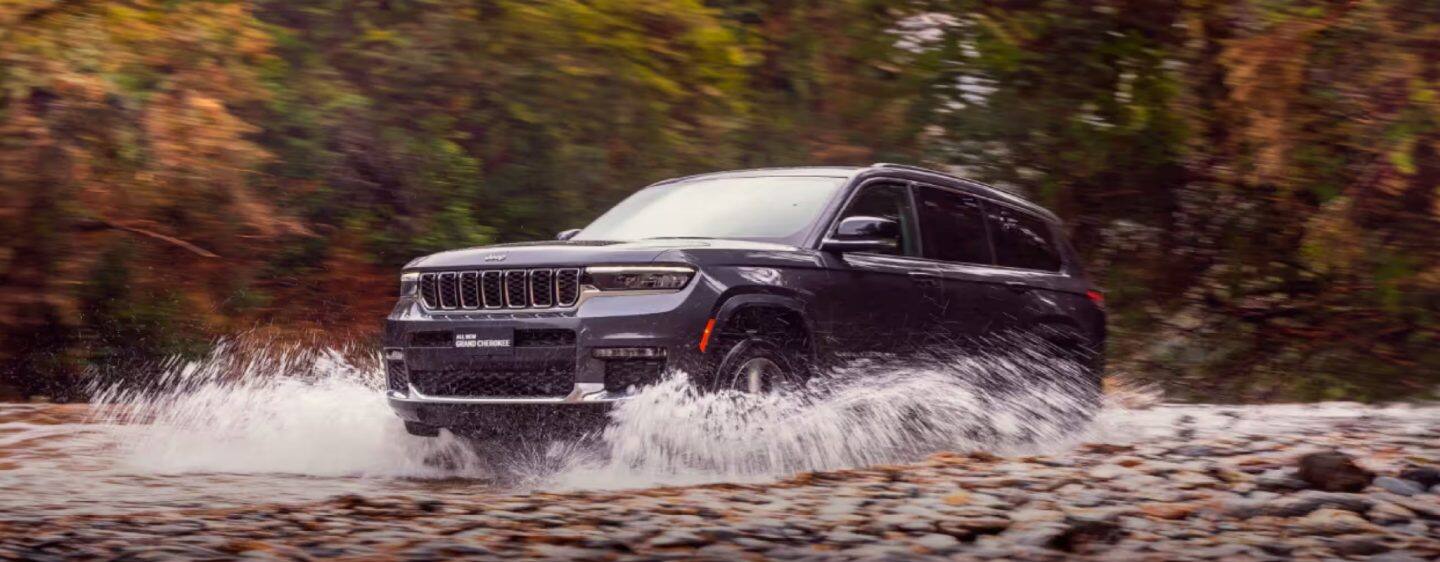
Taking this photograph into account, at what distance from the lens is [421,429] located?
914cm

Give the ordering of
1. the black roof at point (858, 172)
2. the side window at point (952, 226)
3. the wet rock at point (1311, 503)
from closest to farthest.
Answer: the wet rock at point (1311, 503), the black roof at point (858, 172), the side window at point (952, 226)

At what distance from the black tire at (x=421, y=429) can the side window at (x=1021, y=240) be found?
11.5 ft

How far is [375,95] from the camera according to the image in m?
17.9

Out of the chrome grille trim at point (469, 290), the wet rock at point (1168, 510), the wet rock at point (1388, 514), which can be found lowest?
the wet rock at point (1168, 510)

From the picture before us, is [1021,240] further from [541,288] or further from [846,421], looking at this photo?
[541,288]

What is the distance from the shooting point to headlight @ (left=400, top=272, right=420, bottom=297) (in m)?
9.23

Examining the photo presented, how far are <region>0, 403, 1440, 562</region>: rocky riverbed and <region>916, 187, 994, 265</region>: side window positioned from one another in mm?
1130

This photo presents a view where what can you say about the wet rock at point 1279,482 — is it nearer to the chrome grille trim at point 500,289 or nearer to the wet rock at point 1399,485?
the wet rock at point 1399,485

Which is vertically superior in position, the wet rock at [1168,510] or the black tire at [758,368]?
the black tire at [758,368]

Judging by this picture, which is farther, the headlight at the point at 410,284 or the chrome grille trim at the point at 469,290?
the headlight at the point at 410,284

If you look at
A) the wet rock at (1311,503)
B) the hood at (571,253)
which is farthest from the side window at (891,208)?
the wet rock at (1311,503)

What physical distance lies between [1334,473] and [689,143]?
34.6 feet

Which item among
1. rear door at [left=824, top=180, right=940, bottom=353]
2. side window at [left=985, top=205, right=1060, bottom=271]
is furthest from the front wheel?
side window at [left=985, top=205, right=1060, bottom=271]

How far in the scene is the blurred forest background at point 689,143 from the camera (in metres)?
14.6
